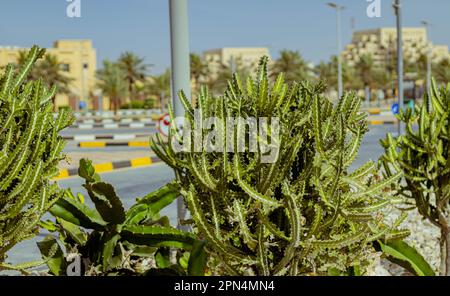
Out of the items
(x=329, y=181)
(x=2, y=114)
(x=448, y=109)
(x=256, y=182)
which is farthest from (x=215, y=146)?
(x=448, y=109)

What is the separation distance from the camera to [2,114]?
290 cm

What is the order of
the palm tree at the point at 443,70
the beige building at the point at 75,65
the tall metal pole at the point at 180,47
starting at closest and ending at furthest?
the tall metal pole at the point at 180,47, the palm tree at the point at 443,70, the beige building at the point at 75,65

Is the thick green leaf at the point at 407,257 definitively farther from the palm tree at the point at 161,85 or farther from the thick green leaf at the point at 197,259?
the palm tree at the point at 161,85

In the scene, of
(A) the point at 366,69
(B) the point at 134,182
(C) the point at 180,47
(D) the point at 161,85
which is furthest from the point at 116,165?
(A) the point at 366,69

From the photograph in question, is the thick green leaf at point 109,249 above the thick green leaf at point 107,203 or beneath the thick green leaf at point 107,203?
beneath

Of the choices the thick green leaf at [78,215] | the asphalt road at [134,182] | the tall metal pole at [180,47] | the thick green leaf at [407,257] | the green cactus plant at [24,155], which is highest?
the tall metal pole at [180,47]

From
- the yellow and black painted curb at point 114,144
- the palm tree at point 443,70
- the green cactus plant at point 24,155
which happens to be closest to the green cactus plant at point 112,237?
the green cactus plant at point 24,155

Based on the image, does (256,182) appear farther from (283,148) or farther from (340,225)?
(340,225)

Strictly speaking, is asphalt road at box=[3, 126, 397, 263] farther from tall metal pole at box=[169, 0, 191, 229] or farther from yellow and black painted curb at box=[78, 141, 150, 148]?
yellow and black painted curb at box=[78, 141, 150, 148]

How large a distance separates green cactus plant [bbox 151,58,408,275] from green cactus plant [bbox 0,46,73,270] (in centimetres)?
54

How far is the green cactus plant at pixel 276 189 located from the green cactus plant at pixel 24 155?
0.54m

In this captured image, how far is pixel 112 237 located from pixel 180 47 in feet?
4.70

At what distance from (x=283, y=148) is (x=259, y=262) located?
1.59 ft

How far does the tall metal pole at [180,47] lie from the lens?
14.0 ft
